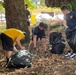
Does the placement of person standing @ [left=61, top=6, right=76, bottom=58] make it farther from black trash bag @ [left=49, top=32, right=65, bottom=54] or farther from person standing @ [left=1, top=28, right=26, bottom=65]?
person standing @ [left=1, top=28, right=26, bottom=65]

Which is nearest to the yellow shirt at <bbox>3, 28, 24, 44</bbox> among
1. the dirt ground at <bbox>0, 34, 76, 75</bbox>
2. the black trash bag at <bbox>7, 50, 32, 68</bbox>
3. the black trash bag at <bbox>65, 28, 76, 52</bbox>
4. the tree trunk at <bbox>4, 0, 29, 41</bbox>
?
the black trash bag at <bbox>7, 50, 32, 68</bbox>

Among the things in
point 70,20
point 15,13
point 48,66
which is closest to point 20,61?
point 48,66

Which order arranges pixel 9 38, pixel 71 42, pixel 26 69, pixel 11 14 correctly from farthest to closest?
pixel 11 14 → pixel 71 42 → pixel 9 38 → pixel 26 69

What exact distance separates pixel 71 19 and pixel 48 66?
6.97 ft

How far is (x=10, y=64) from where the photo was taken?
796cm

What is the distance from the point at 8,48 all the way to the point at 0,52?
2.15m

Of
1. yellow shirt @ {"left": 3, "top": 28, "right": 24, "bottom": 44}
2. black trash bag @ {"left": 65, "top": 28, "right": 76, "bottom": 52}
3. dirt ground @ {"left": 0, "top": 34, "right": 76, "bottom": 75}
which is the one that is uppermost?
yellow shirt @ {"left": 3, "top": 28, "right": 24, "bottom": 44}

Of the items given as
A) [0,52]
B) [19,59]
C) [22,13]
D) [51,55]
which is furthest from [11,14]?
[19,59]

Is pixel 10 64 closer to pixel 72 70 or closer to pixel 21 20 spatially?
pixel 72 70

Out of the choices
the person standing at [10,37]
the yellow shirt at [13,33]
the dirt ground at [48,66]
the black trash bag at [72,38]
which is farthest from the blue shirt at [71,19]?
the yellow shirt at [13,33]

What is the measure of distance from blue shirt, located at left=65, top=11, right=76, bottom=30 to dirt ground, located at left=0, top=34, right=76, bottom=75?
101 cm

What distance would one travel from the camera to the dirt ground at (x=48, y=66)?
23.6ft

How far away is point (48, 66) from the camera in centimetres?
792

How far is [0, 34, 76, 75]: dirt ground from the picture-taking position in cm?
719
